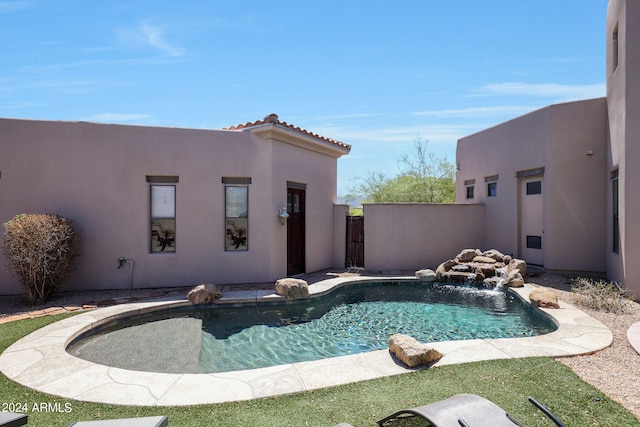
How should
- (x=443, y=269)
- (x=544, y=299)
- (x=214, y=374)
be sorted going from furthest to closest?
(x=443, y=269)
(x=544, y=299)
(x=214, y=374)

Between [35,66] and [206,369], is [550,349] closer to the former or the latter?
[206,369]

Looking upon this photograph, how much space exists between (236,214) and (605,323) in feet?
28.5

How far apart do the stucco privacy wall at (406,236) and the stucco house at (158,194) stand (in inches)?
140

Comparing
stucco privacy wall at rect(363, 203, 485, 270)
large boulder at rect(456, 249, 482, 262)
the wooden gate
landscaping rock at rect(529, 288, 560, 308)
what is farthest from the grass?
the wooden gate

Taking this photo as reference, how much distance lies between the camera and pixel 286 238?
36.5 feet

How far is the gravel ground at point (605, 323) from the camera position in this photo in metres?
4.10

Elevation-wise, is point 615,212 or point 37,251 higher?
point 615,212

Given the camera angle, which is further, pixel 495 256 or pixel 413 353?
pixel 495 256

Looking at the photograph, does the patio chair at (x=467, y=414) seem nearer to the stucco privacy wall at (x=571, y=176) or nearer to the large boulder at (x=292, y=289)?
the large boulder at (x=292, y=289)

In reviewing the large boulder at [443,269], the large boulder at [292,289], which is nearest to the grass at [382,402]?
the large boulder at [292,289]

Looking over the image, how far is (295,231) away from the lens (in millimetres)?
11680

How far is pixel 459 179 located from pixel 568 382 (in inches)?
519

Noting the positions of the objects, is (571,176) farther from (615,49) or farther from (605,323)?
(605,323)

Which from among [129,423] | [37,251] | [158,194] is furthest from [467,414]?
[158,194]
